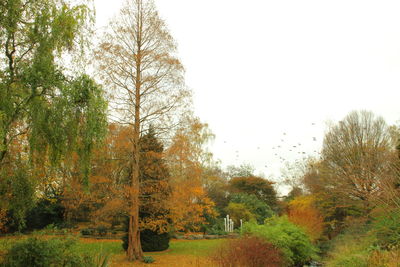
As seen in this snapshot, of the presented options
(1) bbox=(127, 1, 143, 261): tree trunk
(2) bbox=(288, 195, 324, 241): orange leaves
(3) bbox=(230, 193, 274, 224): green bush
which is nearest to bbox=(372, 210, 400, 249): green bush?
(2) bbox=(288, 195, 324, 241): orange leaves

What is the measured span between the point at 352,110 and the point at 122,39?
55.0 ft

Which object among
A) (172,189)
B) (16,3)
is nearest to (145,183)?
(172,189)

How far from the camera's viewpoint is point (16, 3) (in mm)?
7129

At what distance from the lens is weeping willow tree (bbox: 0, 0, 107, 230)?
696cm

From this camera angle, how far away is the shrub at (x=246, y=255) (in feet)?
28.8

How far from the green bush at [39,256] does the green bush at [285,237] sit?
6571 millimetres

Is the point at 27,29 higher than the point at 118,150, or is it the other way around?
the point at 27,29

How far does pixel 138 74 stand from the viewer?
13.4 meters

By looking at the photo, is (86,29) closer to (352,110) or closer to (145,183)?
(145,183)

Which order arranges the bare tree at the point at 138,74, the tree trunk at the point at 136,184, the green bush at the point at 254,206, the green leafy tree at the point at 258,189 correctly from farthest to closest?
1. the green leafy tree at the point at 258,189
2. the green bush at the point at 254,206
3. the bare tree at the point at 138,74
4. the tree trunk at the point at 136,184

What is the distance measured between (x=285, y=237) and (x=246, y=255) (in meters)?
3.96

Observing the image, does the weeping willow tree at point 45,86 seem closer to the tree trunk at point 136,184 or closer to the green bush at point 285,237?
the tree trunk at point 136,184

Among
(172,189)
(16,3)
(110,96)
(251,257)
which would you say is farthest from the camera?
(172,189)

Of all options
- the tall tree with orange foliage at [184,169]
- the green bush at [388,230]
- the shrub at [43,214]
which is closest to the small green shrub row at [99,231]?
the shrub at [43,214]
